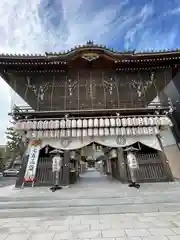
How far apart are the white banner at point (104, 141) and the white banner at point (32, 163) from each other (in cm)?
37

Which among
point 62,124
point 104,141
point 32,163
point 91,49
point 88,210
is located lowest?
point 88,210

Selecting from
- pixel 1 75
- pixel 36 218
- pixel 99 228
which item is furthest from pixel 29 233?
pixel 1 75

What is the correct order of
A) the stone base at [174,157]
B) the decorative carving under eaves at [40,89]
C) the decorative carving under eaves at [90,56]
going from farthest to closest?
the stone base at [174,157], the decorative carving under eaves at [40,89], the decorative carving under eaves at [90,56]

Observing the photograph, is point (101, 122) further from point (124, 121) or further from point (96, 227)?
point (96, 227)

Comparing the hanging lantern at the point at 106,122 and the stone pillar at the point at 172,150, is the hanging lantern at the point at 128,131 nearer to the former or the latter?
the hanging lantern at the point at 106,122

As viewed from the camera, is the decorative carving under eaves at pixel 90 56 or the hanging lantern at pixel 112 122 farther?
the decorative carving under eaves at pixel 90 56

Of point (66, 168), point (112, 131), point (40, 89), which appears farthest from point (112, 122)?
point (40, 89)

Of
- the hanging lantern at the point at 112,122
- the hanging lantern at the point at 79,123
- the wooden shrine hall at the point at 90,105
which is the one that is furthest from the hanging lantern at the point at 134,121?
the hanging lantern at the point at 79,123

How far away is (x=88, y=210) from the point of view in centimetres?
366

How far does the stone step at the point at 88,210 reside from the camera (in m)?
3.56

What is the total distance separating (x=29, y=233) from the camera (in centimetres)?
259

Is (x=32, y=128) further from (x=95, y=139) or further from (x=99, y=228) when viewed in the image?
(x=99, y=228)

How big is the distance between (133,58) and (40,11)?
15.3 ft

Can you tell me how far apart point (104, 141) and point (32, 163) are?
10.0 feet
